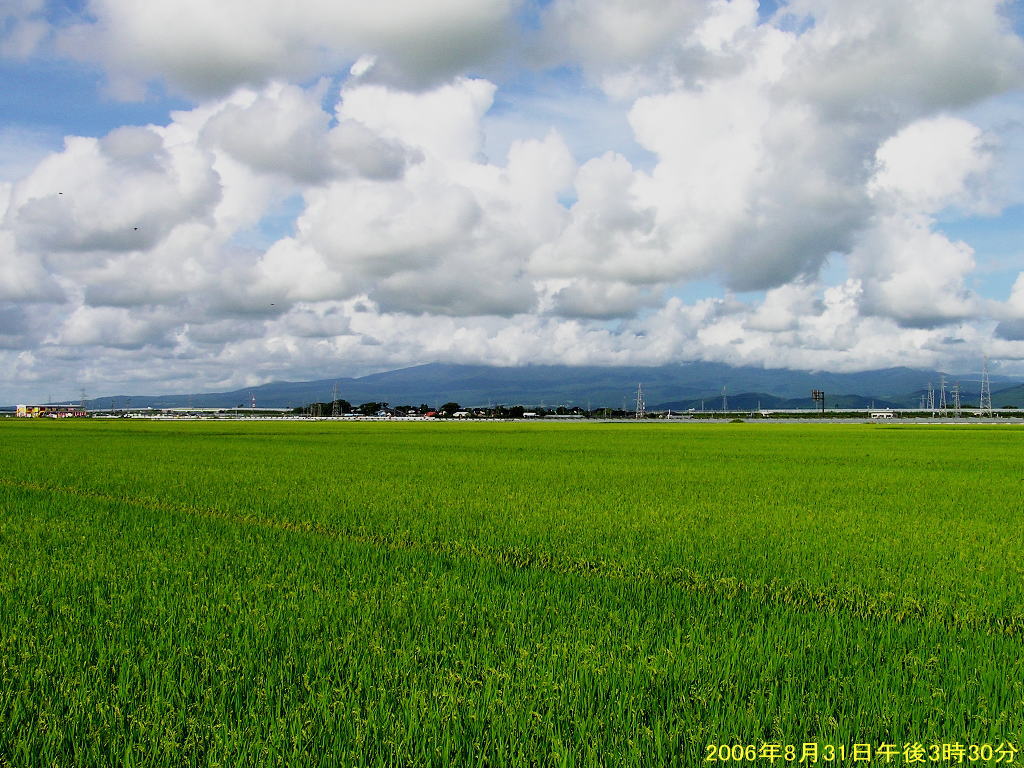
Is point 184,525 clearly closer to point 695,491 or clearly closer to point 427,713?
point 427,713

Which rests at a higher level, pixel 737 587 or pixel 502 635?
pixel 502 635

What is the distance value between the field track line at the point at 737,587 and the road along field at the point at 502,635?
49 mm

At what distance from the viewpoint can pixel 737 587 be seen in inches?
304

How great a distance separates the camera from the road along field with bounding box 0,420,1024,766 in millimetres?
3986

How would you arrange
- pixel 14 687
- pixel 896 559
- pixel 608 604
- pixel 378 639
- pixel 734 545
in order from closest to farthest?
pixel 14 687 < pixel 378 639 < pixel 608 604 < pixel 896 559 < pixel 734 545

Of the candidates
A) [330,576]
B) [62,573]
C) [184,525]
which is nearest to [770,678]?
[330,576]

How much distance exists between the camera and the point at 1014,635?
6238 millimetres

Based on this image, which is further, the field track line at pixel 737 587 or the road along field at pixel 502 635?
the field track line at pixel 737 587

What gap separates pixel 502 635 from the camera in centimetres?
568

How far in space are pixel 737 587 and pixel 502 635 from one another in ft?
10.6

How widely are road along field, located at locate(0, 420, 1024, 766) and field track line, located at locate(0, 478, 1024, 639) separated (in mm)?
49

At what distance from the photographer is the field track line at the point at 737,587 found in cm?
665

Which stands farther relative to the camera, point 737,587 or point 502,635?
point 737,587

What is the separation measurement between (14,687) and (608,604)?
472cm
